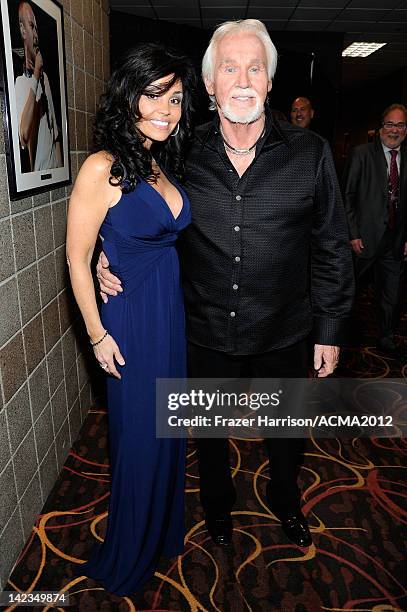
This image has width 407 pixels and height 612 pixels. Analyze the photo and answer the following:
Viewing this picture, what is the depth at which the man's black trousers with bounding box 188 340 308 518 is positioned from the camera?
6.34ft

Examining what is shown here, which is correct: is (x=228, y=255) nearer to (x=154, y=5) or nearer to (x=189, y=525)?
(x=189, y=525)

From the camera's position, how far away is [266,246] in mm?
1764

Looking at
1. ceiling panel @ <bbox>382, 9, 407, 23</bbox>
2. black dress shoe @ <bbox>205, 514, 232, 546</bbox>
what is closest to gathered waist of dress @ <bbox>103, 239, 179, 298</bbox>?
black dress shoe @ <bbox>205, 514, 232, 546</bbox>

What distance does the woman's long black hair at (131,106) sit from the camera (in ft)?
5.00

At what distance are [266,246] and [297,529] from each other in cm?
120

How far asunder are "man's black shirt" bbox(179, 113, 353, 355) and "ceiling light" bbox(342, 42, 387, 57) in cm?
797

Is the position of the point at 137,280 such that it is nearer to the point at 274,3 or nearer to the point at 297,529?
the point at 297,529

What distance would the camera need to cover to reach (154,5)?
621 centimetres

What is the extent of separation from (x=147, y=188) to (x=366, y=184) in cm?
281

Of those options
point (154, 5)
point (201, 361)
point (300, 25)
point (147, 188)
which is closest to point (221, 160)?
point (147, 188)

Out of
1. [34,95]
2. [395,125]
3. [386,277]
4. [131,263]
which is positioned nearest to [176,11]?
[395,125]

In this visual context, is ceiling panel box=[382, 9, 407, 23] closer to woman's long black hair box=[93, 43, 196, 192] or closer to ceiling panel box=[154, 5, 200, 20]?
ceiling panel box=[154, 5, 200, 20]

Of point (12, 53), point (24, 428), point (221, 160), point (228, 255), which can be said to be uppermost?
point (12, 53)

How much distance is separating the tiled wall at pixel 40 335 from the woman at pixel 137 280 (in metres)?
0.36
